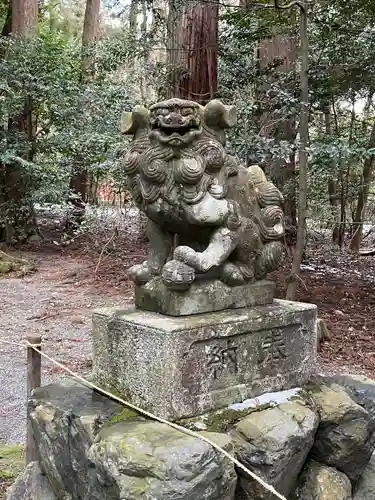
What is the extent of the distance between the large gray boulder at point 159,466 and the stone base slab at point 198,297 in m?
0.59

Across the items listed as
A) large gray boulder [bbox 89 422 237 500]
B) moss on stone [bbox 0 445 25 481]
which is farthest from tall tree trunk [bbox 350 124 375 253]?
large gray boulder [bbox 89 422 237 500]

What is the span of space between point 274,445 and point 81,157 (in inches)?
370

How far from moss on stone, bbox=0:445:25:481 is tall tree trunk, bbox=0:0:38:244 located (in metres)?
7.44

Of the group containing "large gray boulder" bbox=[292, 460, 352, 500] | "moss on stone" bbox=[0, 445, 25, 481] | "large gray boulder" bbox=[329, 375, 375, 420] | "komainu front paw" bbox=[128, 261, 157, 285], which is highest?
"komainu front paw" bbox=[128, 261, 157, 285]

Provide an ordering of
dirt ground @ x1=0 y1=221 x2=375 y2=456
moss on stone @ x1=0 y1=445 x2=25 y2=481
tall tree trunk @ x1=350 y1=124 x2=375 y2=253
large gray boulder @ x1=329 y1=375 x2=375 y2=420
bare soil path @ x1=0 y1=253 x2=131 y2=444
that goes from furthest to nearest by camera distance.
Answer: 1. tall tree trunk @ x1=350 y1=124 x2=375 y2=253
2. dirt ground @ x1=0 y1=221 x2=375 y2=456
3. bare soil path @ x1=0 y1=253 x2=131 y2=444
4. moss on stone @ x1=0 y1=445 x2=25 y2=481
5. large gray boulder @ x1=329 y1=375 x2=375 y2=420

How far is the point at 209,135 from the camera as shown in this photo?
300cm

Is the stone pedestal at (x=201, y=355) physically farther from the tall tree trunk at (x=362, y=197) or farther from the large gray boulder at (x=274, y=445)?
the tall tree trunk at (x=362, y=197)

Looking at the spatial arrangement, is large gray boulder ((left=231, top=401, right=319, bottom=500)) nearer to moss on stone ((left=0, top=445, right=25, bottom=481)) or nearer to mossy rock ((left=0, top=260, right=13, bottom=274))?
moss on stone ((left=0, top=445, right=25, bottom=481))

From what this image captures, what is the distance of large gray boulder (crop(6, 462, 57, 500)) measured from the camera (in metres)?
3.10

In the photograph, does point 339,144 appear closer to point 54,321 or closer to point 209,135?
point 209,135

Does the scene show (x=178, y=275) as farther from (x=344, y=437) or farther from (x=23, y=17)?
(x=23, y=17)

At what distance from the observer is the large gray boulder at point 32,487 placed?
122 inches

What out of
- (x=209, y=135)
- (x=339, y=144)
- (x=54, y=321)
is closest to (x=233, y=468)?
(x=209, y=135)

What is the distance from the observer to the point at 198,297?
2.90 meters
